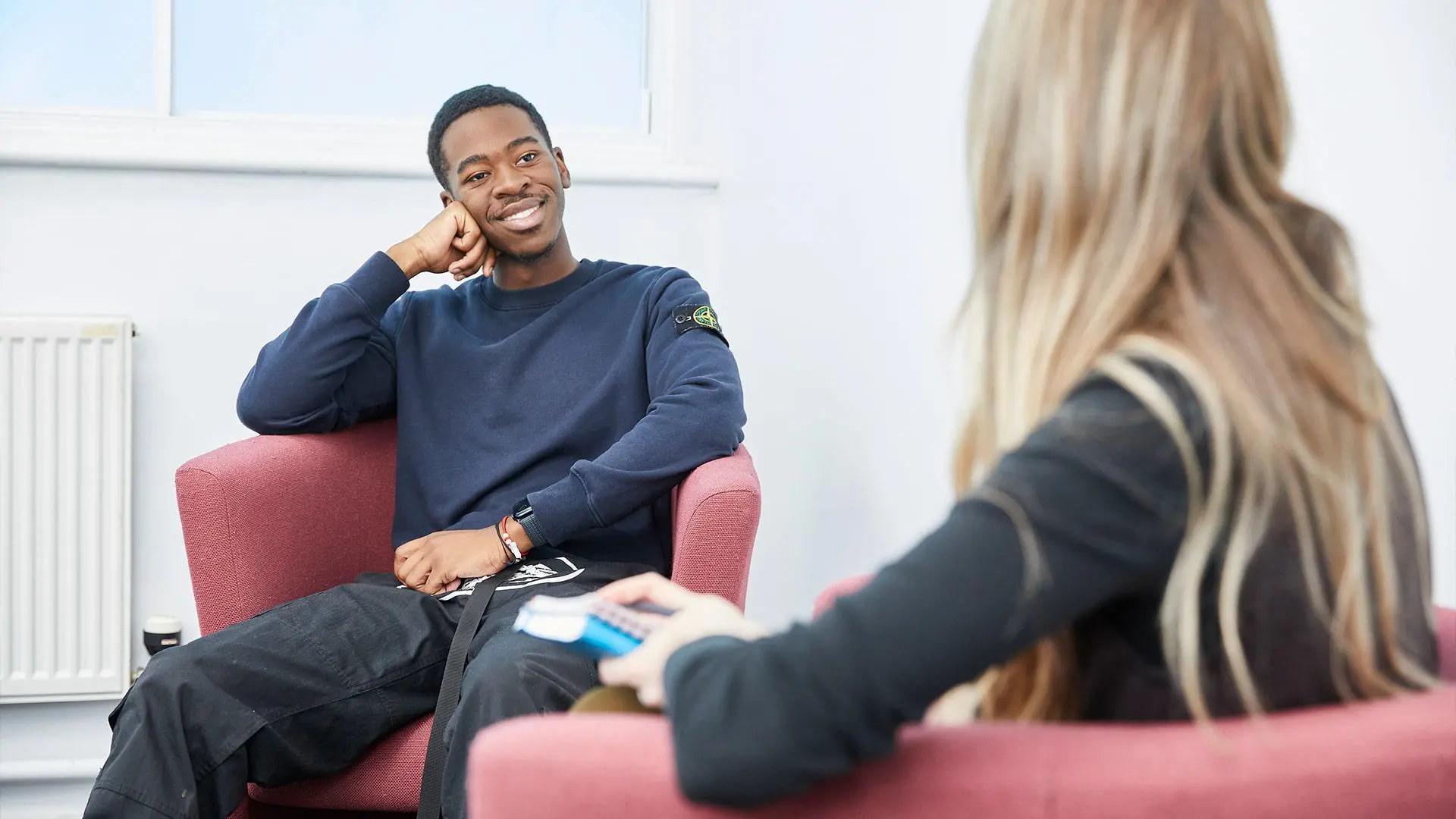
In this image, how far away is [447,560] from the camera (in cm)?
181

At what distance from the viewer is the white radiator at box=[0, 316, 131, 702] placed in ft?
8.03

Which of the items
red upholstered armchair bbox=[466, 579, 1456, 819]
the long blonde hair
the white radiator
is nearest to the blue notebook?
red upholstered armchair bbox=[466, 579, 1456, 819]

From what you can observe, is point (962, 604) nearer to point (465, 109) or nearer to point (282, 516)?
point (282, 516)

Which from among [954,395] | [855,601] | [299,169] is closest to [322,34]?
[299,169]

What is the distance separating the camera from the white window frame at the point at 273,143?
2525mm

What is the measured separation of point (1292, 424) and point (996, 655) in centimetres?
21

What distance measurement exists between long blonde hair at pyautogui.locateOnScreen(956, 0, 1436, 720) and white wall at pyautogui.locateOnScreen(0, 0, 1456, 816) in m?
0.38

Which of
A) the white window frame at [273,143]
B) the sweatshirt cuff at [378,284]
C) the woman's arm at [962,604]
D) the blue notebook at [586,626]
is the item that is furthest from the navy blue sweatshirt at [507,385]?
the woman's arm at [962,604]

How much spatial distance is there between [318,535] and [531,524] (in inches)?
14.5

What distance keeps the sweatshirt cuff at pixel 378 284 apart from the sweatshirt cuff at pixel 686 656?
1371 millimetres

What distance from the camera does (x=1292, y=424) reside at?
0.68 metres

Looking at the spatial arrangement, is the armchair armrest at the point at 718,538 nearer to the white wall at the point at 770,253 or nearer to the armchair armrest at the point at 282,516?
the white wall at the point at 770,253

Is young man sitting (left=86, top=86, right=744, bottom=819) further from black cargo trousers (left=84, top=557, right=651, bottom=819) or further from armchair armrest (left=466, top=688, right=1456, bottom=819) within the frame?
armchair armrest (left=466, top=688, right=1456, bottom=819)

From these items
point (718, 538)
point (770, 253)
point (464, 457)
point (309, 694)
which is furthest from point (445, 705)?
point (770, 253)
